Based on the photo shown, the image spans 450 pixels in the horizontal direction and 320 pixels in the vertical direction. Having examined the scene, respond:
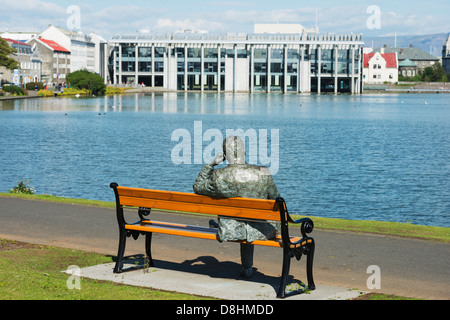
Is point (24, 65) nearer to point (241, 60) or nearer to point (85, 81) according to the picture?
point (85, 81)

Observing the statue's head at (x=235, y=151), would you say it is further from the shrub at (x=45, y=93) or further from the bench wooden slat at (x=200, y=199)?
the shrub at (x=45, y=93)

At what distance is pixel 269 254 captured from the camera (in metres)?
12.0

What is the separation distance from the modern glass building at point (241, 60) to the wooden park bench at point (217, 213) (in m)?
171

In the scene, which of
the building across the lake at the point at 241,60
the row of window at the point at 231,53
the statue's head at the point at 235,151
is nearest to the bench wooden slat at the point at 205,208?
the statue's head at the point at 235,151

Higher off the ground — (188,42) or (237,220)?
(188,42)

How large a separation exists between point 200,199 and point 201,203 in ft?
0.19

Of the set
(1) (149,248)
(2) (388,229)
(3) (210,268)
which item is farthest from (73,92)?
(3) (210,268)

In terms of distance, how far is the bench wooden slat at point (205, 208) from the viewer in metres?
9.55

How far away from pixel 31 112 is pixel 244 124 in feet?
96.9

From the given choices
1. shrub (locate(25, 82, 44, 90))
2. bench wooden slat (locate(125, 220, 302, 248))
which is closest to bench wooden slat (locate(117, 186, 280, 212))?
bench wooden slat (locate(125, 220, 302, 248))

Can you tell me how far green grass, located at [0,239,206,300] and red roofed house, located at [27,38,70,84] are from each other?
163005mm

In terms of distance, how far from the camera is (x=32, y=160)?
42312 millimetres
